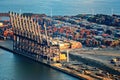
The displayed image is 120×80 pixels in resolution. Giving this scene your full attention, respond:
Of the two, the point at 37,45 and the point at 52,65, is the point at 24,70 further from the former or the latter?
the point at 37,45

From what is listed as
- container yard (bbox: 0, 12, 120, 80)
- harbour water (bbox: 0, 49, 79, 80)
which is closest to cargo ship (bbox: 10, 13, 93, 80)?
container yard (bbox: 0, 12, 120, 80)

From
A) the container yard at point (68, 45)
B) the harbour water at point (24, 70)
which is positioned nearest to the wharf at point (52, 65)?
the container yard at point (68, 45)

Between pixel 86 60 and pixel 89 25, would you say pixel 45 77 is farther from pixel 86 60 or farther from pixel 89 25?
pixel 89 25

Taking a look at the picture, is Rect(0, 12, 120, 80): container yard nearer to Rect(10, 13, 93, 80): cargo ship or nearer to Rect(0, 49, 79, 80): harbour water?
Rect(10, 13, 93, 80): cargo ship

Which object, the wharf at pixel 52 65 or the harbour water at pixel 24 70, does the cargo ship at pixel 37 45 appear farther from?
the harbour water at pixel 24 70

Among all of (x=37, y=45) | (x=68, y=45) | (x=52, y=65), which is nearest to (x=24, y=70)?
(x=52, y=65)

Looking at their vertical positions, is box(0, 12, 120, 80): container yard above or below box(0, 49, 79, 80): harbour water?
above
